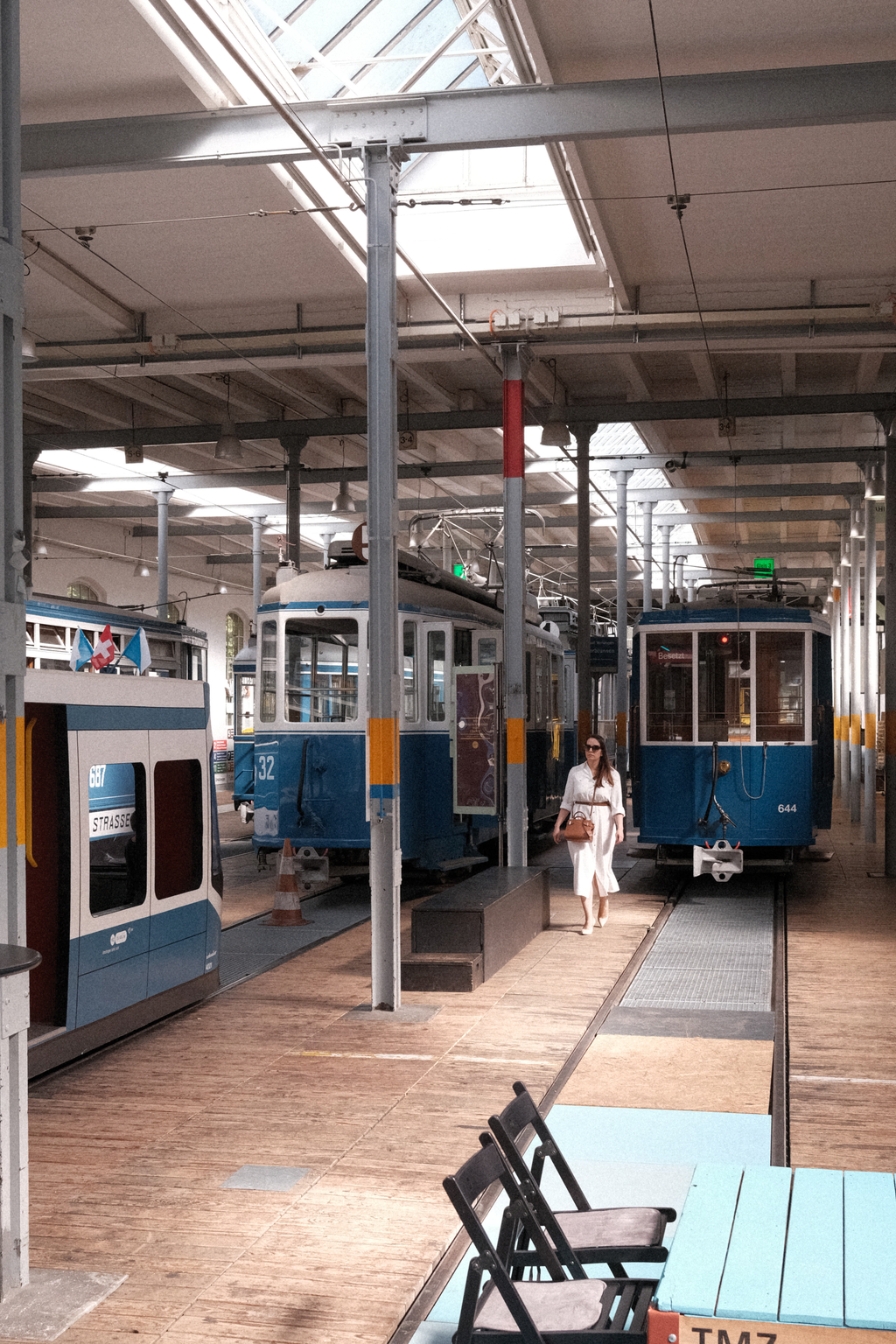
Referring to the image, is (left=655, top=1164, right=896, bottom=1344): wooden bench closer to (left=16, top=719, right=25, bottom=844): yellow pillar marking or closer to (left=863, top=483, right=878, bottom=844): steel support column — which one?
(left=16, top=719, right=25, bottom=844): yellow pillar marking

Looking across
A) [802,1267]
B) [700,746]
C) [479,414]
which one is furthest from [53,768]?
[479,414]

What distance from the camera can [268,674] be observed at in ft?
48.8

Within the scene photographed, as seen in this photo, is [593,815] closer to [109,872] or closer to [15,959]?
[109,872]

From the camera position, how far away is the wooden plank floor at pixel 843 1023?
651cm

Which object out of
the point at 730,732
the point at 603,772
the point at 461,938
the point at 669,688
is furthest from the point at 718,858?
the point at 461,938

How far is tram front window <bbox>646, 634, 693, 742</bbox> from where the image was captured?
15047 mm

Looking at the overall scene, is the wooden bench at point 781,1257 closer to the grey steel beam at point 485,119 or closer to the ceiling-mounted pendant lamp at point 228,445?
the grey steel beam at point 485,119

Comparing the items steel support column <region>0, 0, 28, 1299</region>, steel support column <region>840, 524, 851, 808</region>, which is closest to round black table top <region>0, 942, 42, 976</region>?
steel support column <region>0, 0, 28, 1299</region>

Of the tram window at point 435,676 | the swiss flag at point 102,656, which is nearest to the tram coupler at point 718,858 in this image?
the tram window at point 435,676

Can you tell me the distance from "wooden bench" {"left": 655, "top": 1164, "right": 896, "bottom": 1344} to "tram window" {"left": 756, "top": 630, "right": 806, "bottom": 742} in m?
11.1

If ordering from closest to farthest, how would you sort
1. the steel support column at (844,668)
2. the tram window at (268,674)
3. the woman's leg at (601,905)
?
the woman's leg at (601,905), the tram window at (268,674), the steel support column at (844,668)

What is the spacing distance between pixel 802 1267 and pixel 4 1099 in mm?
2784

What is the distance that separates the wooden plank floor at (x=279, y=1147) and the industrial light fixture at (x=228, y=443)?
10.6 m

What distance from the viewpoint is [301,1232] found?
17.8ft
